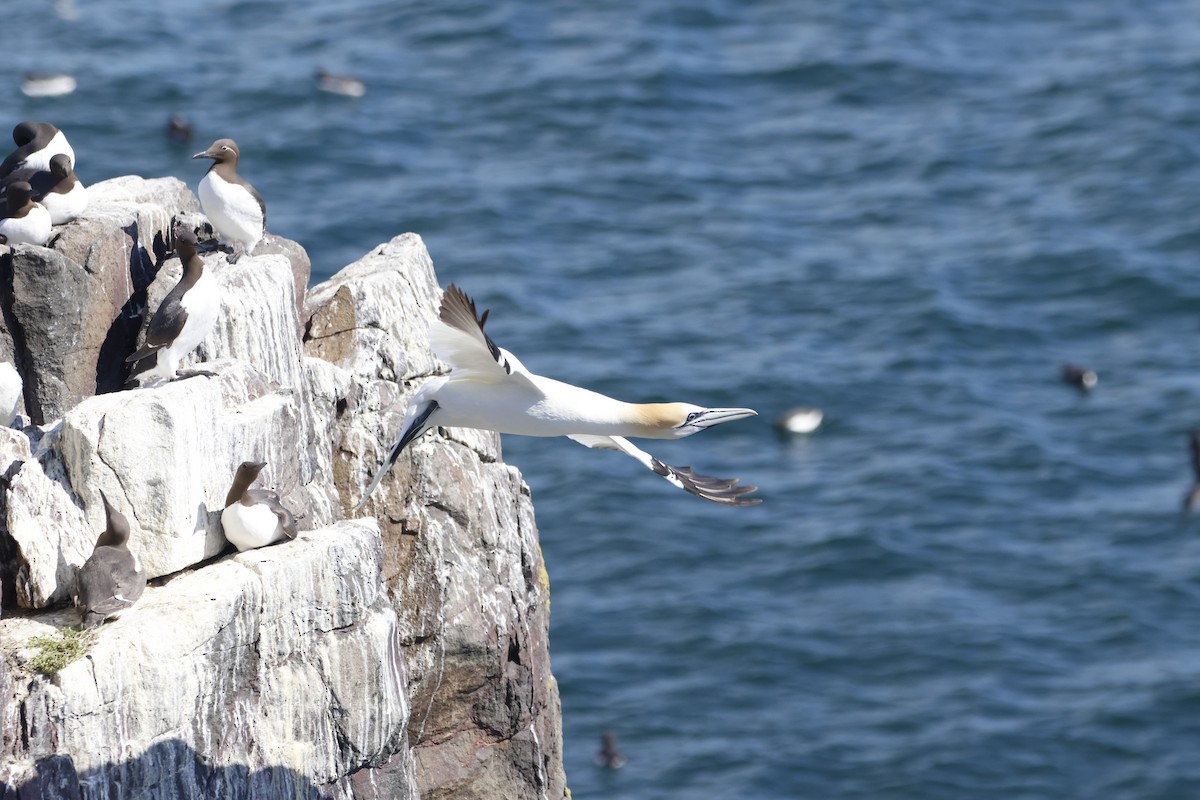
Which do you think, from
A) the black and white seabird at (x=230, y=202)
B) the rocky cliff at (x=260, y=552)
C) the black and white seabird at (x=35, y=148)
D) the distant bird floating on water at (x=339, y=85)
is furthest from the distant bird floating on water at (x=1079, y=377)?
the black and white seabird at (x=35, y=148)

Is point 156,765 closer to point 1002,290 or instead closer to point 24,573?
point 24,573

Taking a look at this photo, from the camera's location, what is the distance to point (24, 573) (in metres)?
10.6

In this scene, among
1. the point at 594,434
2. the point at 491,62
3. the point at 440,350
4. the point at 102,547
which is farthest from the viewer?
the point at 491,62

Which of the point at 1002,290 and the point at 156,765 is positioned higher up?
the point at 156,765

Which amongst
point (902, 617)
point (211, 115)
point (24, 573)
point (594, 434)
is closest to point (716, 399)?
point (902, 617)

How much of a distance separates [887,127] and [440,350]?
31861mm

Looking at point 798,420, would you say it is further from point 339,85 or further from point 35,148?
point 35,148

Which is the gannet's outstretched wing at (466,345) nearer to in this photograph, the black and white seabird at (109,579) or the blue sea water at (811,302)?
the black and white seabird at (109,579)

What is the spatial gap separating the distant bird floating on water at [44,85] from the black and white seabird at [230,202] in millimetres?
27173

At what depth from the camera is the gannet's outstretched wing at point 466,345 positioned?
34.6ft

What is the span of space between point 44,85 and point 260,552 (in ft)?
98.7

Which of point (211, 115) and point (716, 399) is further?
point (211, 115)

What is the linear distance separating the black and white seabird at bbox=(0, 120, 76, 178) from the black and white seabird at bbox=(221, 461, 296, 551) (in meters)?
3.33

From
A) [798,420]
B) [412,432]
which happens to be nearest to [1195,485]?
[798,420]
